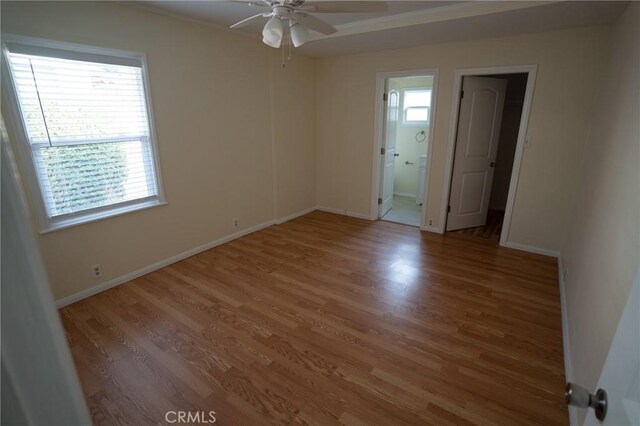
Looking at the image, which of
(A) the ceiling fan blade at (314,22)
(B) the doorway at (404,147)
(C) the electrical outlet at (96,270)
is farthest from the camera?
(B) the doorway at (404,147)

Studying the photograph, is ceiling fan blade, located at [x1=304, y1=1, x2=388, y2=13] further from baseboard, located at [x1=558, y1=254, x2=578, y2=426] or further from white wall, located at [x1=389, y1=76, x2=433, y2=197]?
white wall, located at [x1=389, y1=76, x2=433, y2=197]

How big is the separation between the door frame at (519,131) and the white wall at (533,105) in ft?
0.16

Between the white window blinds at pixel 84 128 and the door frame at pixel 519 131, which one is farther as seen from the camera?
the door frame at pixel 519 131

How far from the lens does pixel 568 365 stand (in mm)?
2035

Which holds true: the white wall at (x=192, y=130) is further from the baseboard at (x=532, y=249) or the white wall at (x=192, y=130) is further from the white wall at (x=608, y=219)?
the white wall at (x=608, y=219)

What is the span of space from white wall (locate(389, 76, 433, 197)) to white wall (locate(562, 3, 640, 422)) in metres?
3.32

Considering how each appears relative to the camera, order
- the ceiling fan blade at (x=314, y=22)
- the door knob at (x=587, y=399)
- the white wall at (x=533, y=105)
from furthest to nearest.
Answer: the white wall at (x=533, y=105)
the ceiling fan blade at (x=314, y=22)
the door knob at (x=587, y=399)

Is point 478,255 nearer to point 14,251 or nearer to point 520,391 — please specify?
point 520,391

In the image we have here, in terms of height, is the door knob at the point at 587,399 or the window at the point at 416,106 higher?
the window at the point at 416,106

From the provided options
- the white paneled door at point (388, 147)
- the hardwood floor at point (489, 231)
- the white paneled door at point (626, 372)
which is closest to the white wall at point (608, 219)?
the white paneled door at point (626, 372)

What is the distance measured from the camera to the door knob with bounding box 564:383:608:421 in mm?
772

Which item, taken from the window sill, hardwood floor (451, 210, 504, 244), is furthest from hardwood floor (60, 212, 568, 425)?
the window sill

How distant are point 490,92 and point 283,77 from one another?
2780 millimetres

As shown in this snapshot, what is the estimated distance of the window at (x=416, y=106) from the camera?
6.04 metres
